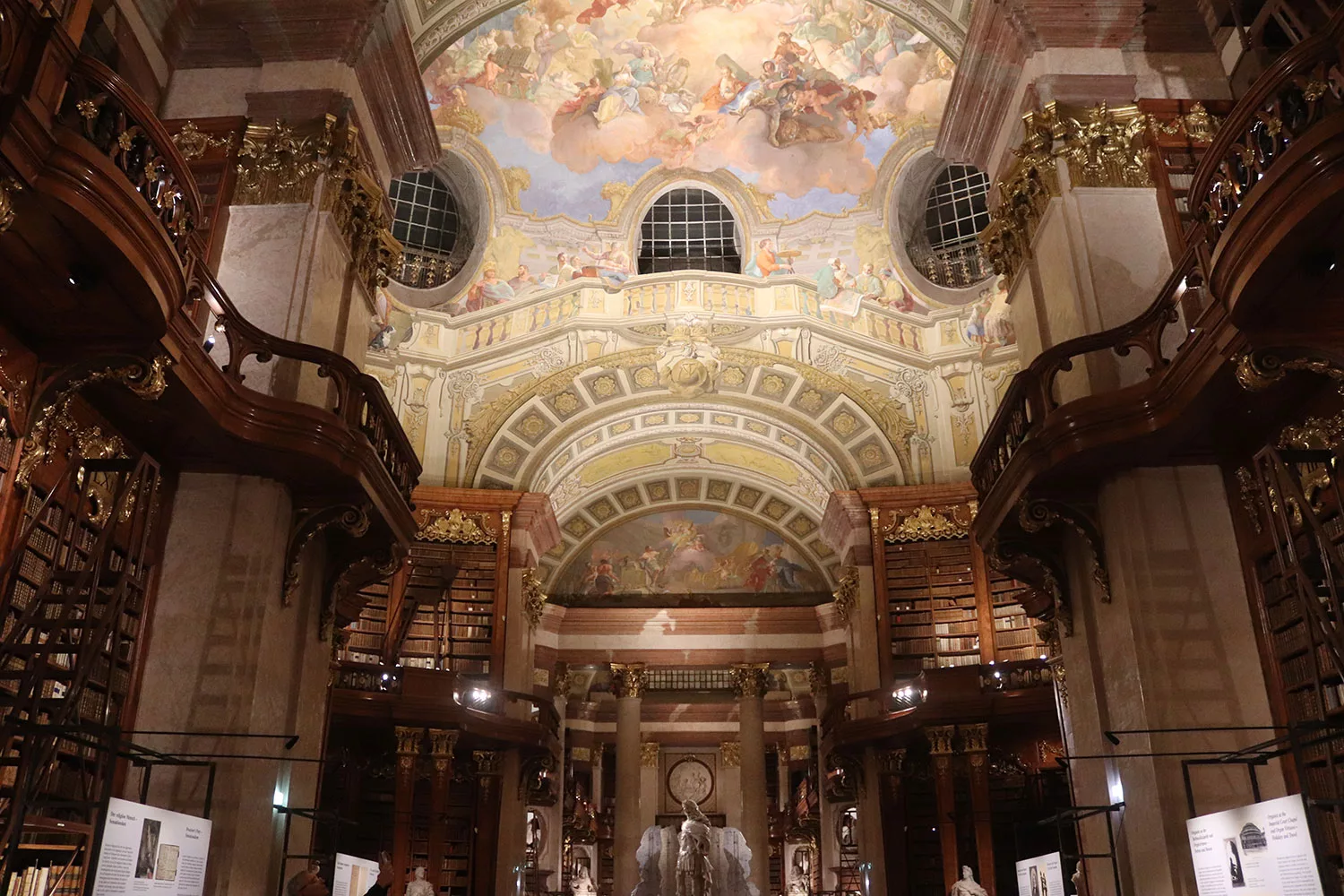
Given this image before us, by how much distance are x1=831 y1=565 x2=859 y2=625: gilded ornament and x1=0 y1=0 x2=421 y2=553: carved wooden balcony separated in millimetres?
11710

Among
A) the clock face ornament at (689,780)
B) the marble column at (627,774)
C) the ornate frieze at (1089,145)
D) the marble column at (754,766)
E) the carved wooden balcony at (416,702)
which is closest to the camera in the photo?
the ornate frieze at (1089,145)

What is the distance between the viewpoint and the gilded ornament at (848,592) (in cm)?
1981

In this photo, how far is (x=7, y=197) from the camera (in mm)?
5148

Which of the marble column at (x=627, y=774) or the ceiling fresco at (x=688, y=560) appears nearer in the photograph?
the marble column at (x=627, y=774)

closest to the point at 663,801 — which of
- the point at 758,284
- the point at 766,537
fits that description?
the point at 766,537

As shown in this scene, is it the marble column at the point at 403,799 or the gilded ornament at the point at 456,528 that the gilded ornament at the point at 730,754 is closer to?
the gilded ornament at the point at 456,528

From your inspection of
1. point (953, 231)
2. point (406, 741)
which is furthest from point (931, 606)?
point (406, 741)

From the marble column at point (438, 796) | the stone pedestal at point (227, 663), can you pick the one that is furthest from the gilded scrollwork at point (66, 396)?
the marble column at point (438, 796)

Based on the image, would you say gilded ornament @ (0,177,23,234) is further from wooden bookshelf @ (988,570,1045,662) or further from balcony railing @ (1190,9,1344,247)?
wooden bookshelf @ (988,570,1045,662)

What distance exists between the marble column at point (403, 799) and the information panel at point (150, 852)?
927 centimetres

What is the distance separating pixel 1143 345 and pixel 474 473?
44.9ft

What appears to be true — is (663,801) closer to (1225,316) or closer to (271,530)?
(271,530)

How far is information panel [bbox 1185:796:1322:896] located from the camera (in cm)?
529

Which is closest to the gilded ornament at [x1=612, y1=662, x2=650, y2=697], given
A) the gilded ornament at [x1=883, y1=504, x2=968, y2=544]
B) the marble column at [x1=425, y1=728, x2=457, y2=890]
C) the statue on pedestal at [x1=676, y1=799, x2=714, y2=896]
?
the statue on pedestal at [x1=676, y1=799, x2=714, y2=896]
